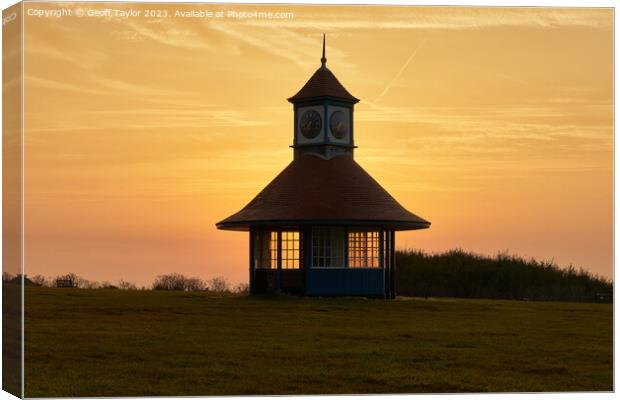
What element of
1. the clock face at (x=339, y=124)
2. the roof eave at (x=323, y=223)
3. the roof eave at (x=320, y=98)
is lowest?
the roof eave at (x=323, y=223)

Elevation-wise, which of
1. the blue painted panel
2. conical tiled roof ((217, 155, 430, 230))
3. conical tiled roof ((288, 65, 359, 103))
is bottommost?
the blue painted panel

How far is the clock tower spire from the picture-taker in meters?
38.1

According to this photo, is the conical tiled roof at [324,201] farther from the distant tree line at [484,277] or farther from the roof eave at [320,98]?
the distant tree line at [484,277]

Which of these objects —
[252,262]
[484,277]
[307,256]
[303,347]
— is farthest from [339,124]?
[303,347]

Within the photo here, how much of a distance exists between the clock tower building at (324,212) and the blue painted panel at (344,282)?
0.03m

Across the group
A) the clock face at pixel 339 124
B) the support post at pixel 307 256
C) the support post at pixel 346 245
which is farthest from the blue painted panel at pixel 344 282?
the clock face at pixel 339 124

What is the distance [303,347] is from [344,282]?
43.0 ft

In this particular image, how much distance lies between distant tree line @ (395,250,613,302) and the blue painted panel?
5.87 m

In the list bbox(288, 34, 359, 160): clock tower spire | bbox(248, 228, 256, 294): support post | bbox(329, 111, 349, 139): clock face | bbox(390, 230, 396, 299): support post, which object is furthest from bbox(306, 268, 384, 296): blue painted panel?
bbox(329, 111, 349, 139): clock face

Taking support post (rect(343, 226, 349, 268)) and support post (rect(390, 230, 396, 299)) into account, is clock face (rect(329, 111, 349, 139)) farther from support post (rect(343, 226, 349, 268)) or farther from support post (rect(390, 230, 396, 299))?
support post (rect(390, 230, 396, 299))

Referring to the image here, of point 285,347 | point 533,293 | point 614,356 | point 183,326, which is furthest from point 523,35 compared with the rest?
point 533,293

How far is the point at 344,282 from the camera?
1503 inches

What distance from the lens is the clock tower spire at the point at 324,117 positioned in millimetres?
38094

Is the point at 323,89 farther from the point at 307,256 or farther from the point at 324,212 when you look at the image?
the point at 307,256
